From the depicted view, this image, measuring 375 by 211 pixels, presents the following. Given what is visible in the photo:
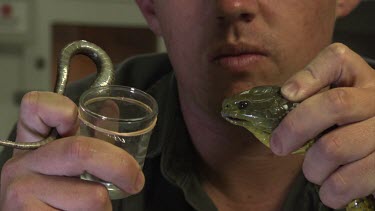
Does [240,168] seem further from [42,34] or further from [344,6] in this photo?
[42,34]

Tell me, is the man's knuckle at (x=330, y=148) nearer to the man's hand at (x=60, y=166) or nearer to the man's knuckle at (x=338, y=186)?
the man's knuckle at (x=338, y=186)

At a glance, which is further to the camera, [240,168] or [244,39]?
[240,168]

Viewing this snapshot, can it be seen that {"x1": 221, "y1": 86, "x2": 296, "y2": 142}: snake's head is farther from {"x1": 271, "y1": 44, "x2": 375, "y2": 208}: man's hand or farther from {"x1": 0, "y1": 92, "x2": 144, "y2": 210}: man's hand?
{"x1": 0, "y1": 92, "x2": 144, "y2": 210}: man's hand

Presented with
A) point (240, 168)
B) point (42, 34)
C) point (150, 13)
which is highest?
point (150, 13)

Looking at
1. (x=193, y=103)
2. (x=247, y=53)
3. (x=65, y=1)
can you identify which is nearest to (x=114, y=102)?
(x=247, y=53)

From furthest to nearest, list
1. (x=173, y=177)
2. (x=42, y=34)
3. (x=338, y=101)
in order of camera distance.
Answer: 1. (x=42, y=34)
2. (x=173, y=177)
3. (x=338, y=101)

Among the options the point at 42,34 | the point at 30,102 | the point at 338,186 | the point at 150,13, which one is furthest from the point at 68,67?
the point at 42,34
